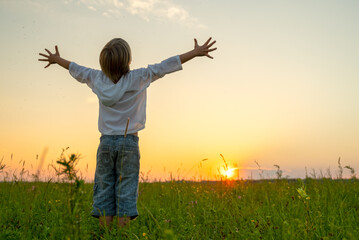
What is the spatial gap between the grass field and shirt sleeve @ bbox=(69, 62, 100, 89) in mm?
1519

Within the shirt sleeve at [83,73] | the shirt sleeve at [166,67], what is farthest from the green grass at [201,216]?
the shirt sleeve at [166,67]

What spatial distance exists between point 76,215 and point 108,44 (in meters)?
3.12

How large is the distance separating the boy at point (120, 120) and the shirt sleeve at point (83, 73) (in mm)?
270

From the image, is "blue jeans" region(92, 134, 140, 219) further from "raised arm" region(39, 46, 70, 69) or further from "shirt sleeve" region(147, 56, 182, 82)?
"raised arm" region(39, 46, 70, 69)

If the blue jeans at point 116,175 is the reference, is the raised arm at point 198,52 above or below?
above

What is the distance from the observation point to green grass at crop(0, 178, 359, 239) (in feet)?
9.68

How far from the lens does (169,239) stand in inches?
63.5

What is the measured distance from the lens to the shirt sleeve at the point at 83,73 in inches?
185

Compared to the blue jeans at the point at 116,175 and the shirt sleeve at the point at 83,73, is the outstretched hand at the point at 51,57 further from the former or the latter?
the blue jeans at the point at 116,175

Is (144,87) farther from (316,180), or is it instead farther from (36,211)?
(316,180)

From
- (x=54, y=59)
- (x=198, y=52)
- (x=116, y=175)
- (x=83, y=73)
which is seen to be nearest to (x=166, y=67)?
(x=198, y=52)

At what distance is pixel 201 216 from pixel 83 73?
2.80m

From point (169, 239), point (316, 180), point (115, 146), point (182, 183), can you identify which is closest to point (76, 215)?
point (169, 239)

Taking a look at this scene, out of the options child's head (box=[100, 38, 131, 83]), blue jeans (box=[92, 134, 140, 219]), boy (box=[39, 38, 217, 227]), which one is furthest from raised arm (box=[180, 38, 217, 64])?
blue jeans (box=[92, 134, 140, 219])
